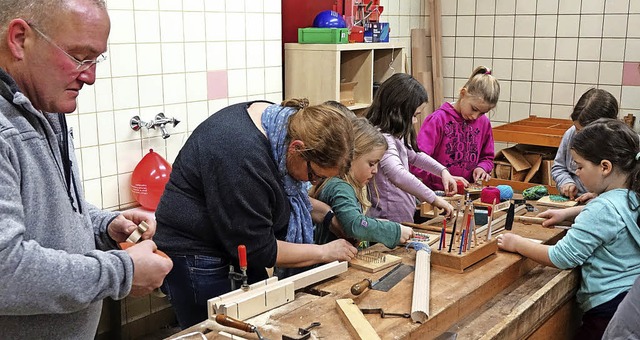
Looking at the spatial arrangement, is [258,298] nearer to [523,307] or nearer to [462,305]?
[462,305]

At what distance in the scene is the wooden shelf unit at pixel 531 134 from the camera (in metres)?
4.05

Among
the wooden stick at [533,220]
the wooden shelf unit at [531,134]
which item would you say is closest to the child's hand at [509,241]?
the wooden stick at [533,220]

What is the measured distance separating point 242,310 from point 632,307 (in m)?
1.11

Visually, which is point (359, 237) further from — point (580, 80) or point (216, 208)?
point (580, 80)

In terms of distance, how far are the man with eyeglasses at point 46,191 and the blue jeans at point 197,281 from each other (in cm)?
63

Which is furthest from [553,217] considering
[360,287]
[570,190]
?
[360,287]

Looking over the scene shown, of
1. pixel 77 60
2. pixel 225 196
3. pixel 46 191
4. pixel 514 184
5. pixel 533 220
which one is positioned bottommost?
pixel 514 184

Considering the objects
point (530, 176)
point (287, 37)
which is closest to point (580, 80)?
point (530, 176)

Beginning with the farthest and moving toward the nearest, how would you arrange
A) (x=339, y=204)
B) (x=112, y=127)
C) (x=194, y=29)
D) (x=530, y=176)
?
1. (x=530, y=176)
2. (x=194, y=29)
3. (x=112, y=127)
4. (x=339, y=204)

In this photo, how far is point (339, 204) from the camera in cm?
233

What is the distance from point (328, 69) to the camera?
4090mm

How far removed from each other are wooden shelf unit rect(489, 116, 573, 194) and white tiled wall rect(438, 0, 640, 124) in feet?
1.10

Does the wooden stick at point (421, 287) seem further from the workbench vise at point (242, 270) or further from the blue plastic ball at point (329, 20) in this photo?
the blue plastic ball at point (329, 20)

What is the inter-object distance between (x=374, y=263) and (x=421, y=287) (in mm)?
269
